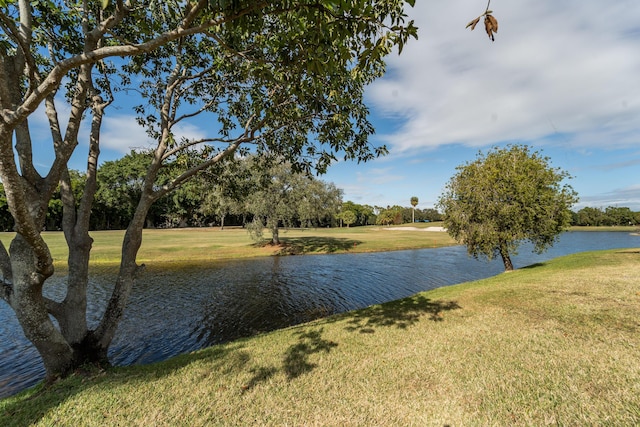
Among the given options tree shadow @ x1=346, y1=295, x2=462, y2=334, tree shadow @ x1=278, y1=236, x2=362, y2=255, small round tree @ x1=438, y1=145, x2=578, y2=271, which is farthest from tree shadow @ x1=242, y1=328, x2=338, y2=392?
tree shadow @ x1=278, y1=236, x2=362, y2=255

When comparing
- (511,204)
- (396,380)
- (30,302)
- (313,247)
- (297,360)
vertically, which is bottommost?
(313,247)

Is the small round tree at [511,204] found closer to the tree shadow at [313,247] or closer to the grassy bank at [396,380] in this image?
the grassy bank at [396,380]

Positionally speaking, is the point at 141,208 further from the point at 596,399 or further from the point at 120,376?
the point at 596,399

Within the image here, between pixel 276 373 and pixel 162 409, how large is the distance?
2.18 m

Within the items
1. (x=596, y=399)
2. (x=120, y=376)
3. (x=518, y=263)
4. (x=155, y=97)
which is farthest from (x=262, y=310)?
(x=518, y=263)

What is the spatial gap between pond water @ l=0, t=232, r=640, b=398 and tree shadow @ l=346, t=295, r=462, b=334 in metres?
4.27

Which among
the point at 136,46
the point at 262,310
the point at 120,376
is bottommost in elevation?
the point at 262,310

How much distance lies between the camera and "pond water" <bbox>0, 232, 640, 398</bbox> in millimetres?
10673

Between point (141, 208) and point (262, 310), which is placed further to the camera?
point (262, 310)

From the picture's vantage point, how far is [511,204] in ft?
54.7

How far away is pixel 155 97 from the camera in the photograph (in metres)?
10.3

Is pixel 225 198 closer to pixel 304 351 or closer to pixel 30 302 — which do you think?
pixel 30 302

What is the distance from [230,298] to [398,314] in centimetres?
1121

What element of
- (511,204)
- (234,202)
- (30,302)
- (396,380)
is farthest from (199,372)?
(234,202)
